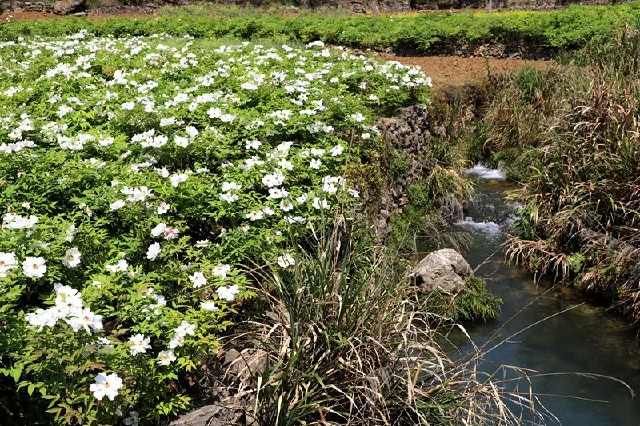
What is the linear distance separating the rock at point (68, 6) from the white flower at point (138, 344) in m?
17.9

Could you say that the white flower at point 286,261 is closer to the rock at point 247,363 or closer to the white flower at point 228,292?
the white flower at point 228,292

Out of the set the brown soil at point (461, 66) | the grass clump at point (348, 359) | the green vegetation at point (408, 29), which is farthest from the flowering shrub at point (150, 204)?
the green vegetation at point (408, 29)

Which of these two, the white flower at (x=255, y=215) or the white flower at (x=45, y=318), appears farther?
the white flower at (x=255, y=215)

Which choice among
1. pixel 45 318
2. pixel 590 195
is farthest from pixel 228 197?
pixel 590 195

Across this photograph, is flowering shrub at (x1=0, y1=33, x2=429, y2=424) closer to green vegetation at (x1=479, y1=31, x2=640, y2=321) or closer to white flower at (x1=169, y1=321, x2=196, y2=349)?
white flower at (x1=169, y1=321, x2=196, y2=349)

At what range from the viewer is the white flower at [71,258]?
141 inches

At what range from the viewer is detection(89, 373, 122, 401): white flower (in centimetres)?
288

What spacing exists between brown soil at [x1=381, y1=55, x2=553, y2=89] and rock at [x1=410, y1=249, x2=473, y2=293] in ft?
17.4

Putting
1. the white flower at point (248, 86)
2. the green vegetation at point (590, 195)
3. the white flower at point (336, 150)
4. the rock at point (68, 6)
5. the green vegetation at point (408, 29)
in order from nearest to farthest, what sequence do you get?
the white flower at point (336, 150)
the white flower at point (248, 86)
the green vegetation at point (590, 195)
the green vegetation at point (408, 29)
the rock at point (68, 6)

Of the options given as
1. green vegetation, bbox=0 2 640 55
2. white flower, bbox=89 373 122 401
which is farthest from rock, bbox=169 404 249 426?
green vegetation, bbox=0 2 640 55

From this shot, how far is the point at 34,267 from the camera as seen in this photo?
3373 millimetres

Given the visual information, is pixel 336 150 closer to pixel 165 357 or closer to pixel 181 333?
pixel 181 333

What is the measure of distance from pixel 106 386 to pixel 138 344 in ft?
1.03

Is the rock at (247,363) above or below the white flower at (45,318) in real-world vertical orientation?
below
